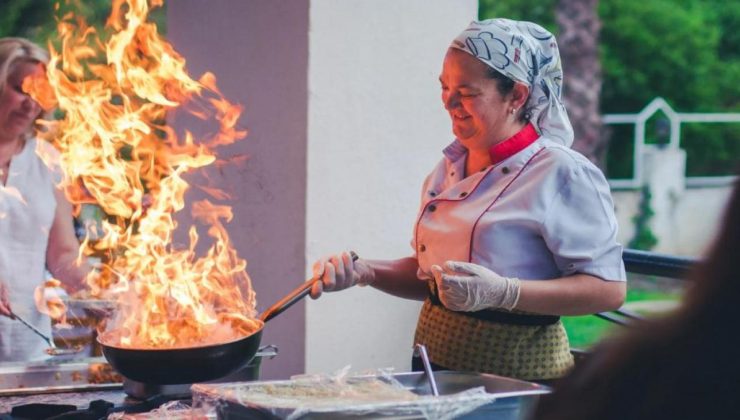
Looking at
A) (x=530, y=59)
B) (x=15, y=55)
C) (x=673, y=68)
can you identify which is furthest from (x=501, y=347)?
(x=673, y=68)

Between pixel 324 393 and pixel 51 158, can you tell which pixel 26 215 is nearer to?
pixel 51 158

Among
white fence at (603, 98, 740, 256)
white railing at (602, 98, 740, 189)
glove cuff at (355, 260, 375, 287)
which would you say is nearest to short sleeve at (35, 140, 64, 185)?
glove cuff at (355, 260, 375, 287)

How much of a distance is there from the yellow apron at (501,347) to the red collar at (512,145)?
1.35 ft

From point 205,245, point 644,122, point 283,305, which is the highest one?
point 644,122

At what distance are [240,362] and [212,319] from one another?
22 centimetres

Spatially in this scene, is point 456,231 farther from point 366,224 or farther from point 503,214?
point 366,224

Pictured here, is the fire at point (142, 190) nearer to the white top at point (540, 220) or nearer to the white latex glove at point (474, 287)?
the white latex glove at point (474, 287)

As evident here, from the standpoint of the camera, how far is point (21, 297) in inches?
140

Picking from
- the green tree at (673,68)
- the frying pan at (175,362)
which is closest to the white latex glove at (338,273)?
the frying pan at (175,362)

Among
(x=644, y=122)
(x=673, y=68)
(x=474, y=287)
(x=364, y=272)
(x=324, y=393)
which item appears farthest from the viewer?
(x=673, y=68)

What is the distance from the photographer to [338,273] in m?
2.43

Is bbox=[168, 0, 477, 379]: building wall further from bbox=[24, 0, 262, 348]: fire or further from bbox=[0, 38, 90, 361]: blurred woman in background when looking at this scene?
bbox=[0, 38, 90, 361]: blurred woman in background

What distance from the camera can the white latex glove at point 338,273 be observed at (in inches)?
94.0

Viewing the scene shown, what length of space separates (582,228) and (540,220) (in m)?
0.10
